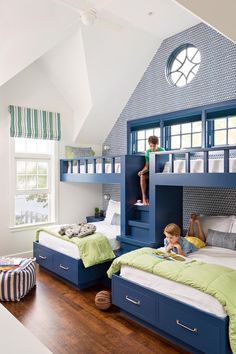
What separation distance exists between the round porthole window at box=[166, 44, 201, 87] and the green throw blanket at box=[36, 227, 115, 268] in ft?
9.18

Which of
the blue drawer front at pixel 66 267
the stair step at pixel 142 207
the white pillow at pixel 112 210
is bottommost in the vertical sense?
the blue drawer front at pixel 66 267

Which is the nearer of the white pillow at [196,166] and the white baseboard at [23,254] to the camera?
the white pillow at [196,166]

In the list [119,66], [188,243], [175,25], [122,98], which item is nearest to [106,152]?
[122,98]

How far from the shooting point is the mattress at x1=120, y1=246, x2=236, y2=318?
7.32 feet

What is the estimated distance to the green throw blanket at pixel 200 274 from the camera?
2.12 m

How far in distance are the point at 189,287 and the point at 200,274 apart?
5.8 inches

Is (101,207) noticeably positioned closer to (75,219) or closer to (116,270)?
(75,219)

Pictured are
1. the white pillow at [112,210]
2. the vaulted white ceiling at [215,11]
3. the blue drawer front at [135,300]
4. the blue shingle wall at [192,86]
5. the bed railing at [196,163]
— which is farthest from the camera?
the white pillow at [112,210]

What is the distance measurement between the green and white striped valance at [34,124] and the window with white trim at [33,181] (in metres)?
0.17

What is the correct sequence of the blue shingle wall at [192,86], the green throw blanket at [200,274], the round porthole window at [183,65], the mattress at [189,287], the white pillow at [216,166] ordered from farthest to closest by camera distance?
the round porthole window at [183,65] < the blue shingle wall at [192,86] < the white pillow at [216,166] < the mattress at [189,287] < the green throw blanket at [200,274]

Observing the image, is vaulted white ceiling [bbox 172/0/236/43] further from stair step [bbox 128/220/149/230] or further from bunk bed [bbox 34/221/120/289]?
bunk bed [bbox 34/221/120/289]

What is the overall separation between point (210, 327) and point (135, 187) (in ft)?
6.90

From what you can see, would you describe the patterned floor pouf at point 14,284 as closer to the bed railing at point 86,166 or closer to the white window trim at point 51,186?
the white window trim at point 51,186

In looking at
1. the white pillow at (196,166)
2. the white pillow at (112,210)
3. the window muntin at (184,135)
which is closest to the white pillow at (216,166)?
the white pillow at (196,166)
